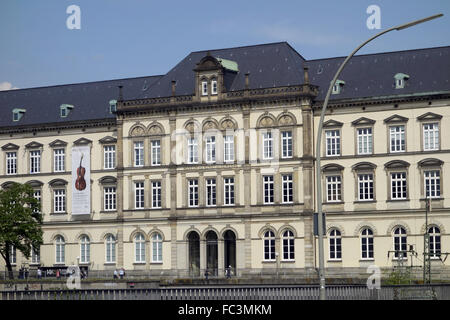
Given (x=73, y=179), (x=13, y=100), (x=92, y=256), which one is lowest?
(x=92, y=256)

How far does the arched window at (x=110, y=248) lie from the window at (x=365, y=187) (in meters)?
23.0

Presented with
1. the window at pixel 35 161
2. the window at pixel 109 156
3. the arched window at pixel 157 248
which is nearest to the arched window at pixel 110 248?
the arched window at pixel 157 248

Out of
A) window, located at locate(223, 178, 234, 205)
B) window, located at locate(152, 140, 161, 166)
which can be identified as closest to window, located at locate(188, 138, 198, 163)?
window, located at locate(152, 140, 161, 166)

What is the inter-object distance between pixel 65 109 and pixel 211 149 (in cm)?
1724

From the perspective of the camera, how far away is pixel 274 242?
295ft

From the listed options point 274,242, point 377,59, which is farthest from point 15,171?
point 377,59

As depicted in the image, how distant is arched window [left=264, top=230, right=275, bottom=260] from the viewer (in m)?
89.9

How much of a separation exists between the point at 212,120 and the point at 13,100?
25263 millimetres

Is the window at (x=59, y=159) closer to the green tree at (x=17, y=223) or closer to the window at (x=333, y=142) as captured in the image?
the green tree at (x=17, y=223)

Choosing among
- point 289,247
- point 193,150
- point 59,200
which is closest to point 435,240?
point 289,247

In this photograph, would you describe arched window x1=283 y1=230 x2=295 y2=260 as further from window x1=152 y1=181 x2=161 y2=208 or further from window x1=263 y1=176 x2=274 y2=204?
window x1=152 y1=181 x2=161 y2=208

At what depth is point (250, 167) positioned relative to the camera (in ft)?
299

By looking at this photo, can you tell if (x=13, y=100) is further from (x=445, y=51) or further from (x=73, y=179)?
(x=445, y=51)

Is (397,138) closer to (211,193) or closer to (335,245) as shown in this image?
(335,245)
